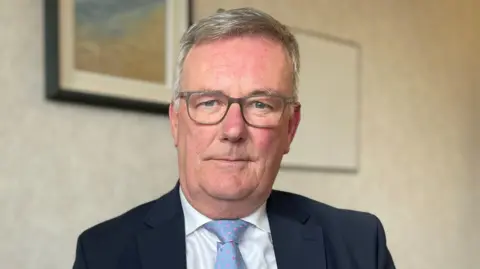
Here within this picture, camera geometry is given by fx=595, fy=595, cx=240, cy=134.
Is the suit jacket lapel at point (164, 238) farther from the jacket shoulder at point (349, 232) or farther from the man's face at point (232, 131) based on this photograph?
the jacket shoulder at point (349, 232)

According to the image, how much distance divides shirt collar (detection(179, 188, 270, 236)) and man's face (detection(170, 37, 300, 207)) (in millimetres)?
47

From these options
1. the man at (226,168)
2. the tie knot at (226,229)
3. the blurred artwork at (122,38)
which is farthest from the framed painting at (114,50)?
the tie knot at (226,229)

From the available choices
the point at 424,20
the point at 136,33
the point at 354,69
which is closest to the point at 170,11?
the point at 136,33

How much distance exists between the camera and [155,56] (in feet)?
5.56

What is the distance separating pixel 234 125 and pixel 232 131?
1cm

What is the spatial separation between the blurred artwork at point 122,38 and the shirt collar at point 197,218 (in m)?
0.47

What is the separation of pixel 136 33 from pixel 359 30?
1.12 m

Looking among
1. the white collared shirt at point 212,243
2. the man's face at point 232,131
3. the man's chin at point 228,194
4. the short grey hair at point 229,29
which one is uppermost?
the short grey hair at point 229,29

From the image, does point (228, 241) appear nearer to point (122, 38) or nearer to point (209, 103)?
point (209, 103)

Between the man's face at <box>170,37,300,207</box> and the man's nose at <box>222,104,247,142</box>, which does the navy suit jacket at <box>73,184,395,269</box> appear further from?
the man's nose at <box>222,104,247,142</box>

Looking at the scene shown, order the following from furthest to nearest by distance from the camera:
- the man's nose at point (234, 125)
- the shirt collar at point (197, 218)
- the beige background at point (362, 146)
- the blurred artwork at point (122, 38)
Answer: the blurred artwork at point (122, 38) < the beige background at point (362, 146) < the shirt collar at point (197, 218) < the man's nose at point (234, 125)

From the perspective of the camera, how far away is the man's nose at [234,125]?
1.14 meters

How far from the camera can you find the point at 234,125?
1145 mm

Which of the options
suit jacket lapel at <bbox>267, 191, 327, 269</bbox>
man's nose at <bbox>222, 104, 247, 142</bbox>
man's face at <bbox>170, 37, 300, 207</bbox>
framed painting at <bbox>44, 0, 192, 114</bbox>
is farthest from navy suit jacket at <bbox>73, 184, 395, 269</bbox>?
framed painting at <bbox>44, 0, 192, 114</bbox>
